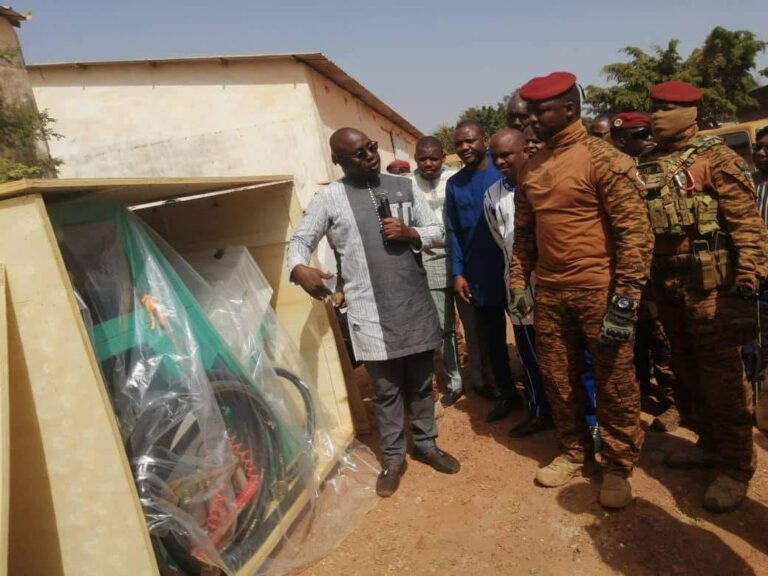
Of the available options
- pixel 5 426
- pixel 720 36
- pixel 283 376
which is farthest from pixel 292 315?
pixel 720 36

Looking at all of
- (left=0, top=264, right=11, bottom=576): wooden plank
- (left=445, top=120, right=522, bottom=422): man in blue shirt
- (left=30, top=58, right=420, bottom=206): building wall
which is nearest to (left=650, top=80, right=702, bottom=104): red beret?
→ (left=445, top=120, right=522, bottom=422): man in blue shirt

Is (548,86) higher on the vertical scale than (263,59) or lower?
lower

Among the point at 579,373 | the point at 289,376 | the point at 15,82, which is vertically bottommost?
the point at 579,373

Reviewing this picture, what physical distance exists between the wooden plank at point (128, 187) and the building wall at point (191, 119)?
7325 millimetres

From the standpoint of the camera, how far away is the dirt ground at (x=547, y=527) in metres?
2.21

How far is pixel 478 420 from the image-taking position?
380 cm

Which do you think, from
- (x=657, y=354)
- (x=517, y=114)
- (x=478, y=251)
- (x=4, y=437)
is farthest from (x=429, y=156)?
(x=4, y=437)

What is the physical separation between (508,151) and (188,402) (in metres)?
2.13

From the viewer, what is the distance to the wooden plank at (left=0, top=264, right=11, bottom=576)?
5.03 feet

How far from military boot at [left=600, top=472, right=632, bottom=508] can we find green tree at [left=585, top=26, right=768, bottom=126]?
729 inches

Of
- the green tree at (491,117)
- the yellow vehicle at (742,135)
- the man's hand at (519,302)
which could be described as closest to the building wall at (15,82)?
the man's hand at (519,302)

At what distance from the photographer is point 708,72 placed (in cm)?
1900

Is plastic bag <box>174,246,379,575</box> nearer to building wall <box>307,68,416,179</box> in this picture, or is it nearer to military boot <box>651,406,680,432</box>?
military boot <box>651,406,680,432</box>

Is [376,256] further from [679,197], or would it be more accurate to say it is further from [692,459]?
[692,459]
